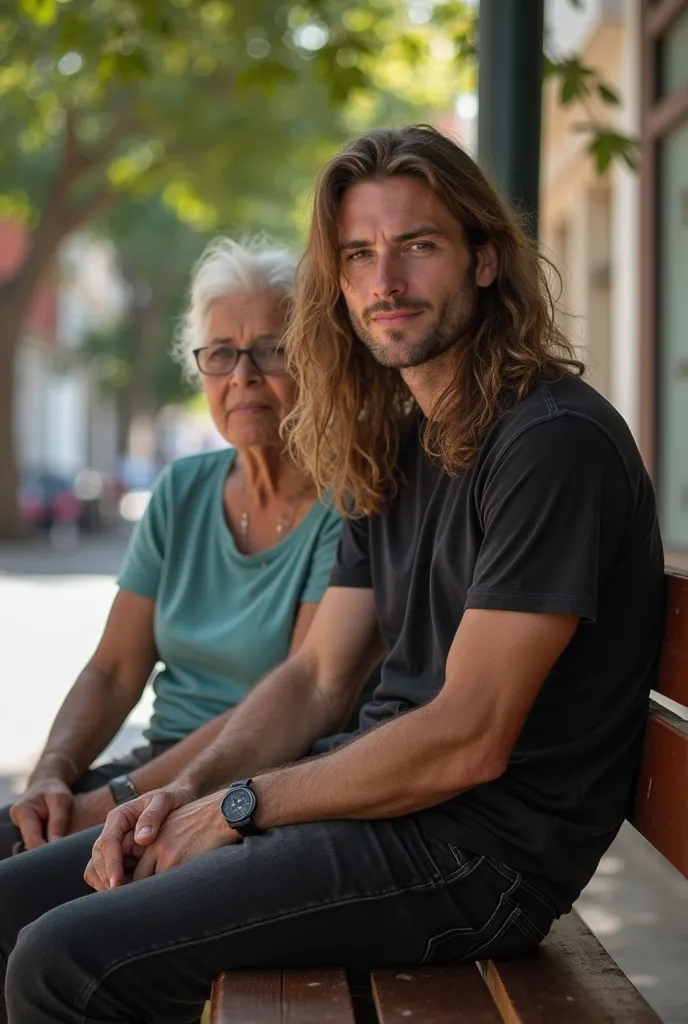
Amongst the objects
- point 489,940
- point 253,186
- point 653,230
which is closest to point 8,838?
point 489,940

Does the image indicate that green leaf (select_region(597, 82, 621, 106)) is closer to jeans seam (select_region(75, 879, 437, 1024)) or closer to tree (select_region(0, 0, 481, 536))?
jeans seam (select_region(75, 879, 437, 1024))

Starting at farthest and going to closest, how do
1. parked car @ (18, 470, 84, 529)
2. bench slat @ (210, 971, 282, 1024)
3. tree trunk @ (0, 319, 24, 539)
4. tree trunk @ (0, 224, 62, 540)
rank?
parked car @ (18, 470, 84, 529) → tree trunk @ (0, 319, 24, 539) → tree trunk @ (0, 224, 62, 540) → bench slat @ (210, 971, 282, 1024)

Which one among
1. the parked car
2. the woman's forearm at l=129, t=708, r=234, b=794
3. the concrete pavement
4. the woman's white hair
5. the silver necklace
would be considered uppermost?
the woman's white hair

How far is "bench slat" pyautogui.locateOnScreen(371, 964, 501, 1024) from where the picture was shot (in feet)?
7.88

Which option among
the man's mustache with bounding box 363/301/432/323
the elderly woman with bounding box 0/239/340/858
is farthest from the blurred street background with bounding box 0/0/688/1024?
the elderly woman with bounding box 0/239/340/858

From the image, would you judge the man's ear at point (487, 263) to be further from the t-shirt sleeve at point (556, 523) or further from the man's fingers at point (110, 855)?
the man's fingers at point (110, 855)

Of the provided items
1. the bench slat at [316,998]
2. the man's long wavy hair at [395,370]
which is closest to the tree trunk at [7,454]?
the man's long wavy hair at [395,370]

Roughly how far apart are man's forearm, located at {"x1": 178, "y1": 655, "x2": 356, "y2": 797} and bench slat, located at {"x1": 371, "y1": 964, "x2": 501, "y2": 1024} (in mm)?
722

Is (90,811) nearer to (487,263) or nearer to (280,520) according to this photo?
(280,520)

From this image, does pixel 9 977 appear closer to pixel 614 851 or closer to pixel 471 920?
pixel 471 920

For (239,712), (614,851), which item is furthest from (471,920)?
(614,851)

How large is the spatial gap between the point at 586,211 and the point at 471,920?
11635mm

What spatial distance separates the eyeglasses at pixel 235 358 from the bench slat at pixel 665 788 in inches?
54.7

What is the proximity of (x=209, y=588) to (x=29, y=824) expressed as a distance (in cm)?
69
